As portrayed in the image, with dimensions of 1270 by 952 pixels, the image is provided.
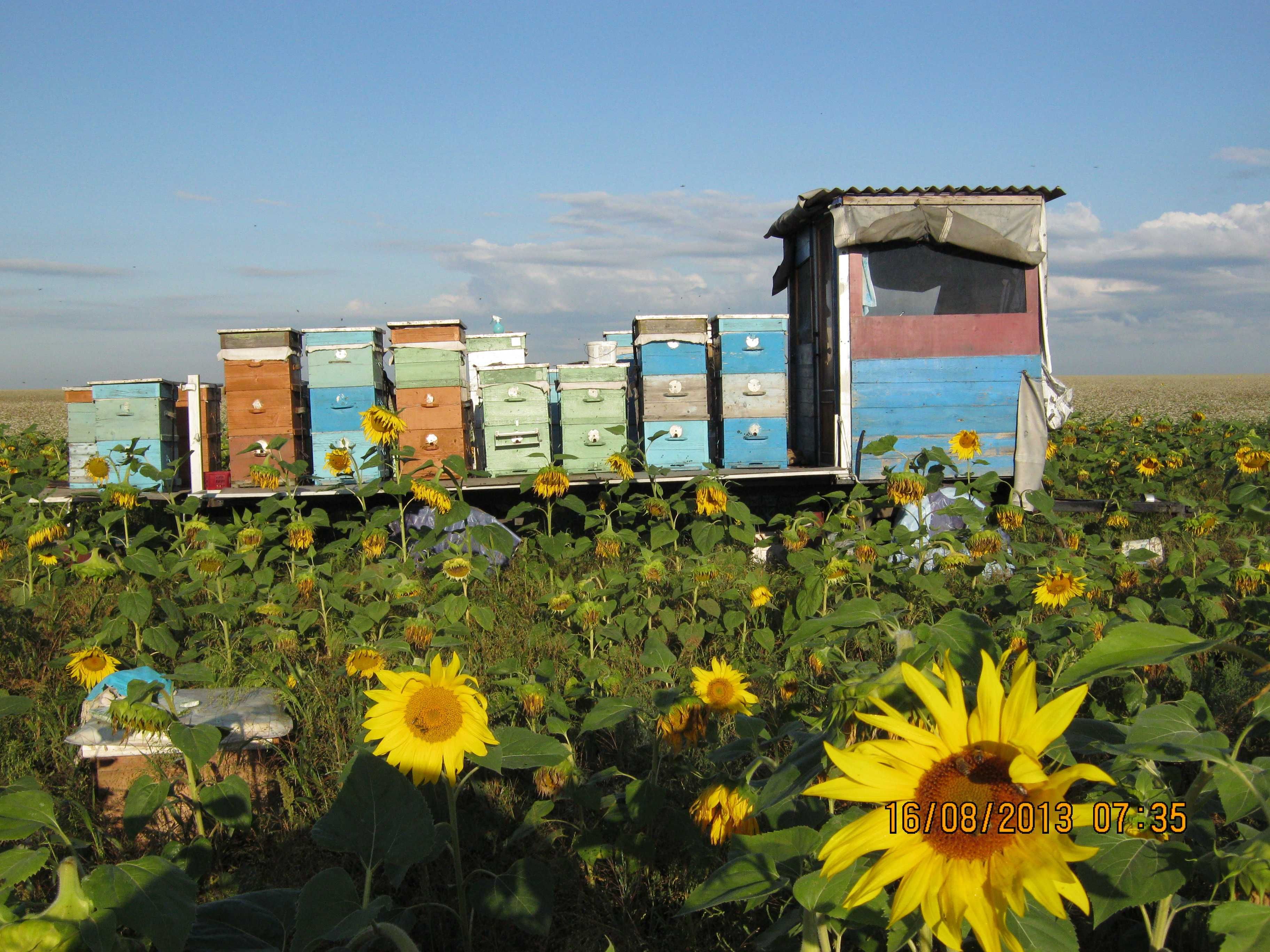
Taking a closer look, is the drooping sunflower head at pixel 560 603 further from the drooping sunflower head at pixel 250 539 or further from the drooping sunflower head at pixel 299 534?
the drooping sunflower head at pixel 250 539

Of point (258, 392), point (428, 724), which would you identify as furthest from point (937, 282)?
point (428, 724)

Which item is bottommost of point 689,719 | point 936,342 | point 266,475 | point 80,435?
point 689,719

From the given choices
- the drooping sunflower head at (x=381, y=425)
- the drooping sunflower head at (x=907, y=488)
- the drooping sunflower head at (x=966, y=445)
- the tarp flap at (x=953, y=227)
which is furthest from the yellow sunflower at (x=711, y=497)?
the tarp flap at (x=953, y=227)

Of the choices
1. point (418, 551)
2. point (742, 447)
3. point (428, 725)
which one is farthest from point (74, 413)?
point (428, 725)

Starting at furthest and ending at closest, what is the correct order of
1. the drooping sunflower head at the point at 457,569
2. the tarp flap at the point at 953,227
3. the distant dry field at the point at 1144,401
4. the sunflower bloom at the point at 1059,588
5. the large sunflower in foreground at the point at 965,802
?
the distant dry field at the point at 1144,401, the tarp flap at the point at 953,227, the drooping sunflower head at the point at 457,569, the sunflower bloom at the point at 1059,588, the large sunflower in foreground at the point at 965,802

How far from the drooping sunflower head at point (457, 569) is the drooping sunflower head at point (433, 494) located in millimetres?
671

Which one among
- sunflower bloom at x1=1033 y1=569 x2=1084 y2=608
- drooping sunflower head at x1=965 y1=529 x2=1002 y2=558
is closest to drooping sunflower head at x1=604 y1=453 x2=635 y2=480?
drooping sunflower head at x1=965 y1=529 x2=1002 y2=558

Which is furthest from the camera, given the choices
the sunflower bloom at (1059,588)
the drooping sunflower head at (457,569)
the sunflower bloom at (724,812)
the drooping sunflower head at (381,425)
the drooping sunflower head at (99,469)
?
the drooping sunflower head at (99,469)

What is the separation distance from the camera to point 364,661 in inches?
127

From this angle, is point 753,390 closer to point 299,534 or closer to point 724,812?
point 299,534

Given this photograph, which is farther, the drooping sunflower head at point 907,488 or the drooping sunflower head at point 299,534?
the drooping sunflower head at point 299,534

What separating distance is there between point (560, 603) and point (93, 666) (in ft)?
6.21

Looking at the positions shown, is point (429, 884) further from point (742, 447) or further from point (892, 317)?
point (892, 317)

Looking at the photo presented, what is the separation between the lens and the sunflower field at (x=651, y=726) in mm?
939
